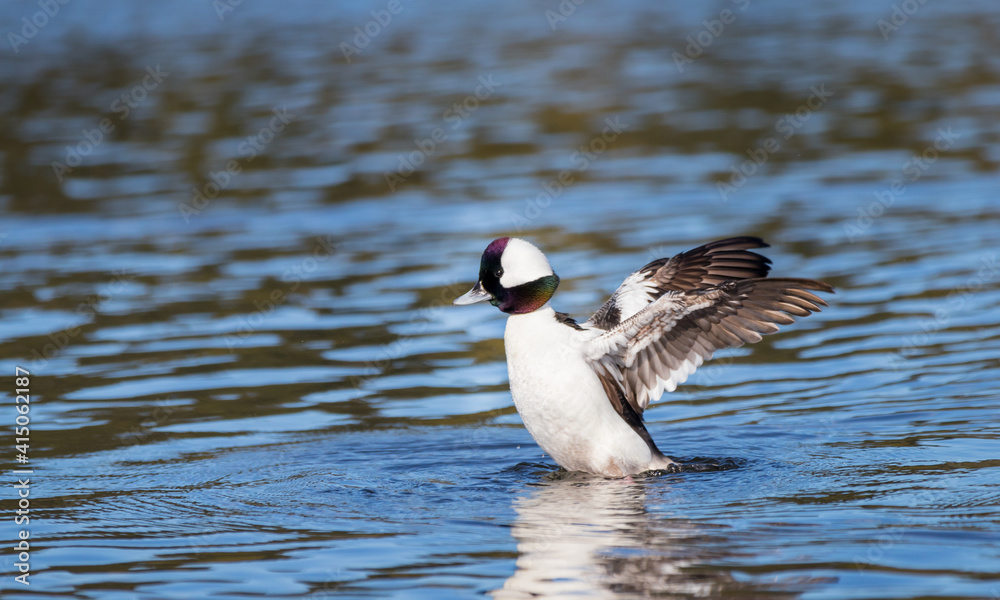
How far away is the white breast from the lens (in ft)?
26.6

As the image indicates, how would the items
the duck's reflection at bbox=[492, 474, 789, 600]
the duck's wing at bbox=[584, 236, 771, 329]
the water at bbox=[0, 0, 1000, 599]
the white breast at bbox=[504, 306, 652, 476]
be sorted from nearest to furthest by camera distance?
the duck's reflection at bbox=[492, 474, 789, 600], the water at bbox=[0, 0, 1000, 599], the white breast at bbox=[504, 306, 652, 476], the duck's wing at bbox=[584, 236, 771, 329]

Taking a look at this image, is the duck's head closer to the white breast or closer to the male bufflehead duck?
the male bufflehead duck

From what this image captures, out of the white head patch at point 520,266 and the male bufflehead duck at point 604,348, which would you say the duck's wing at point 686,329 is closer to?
the male bufflehead duck at point 604,348

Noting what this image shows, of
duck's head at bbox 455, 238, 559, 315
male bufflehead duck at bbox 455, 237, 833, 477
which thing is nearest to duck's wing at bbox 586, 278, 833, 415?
male bufflehead duck at bbox 455, 237, 833, 477

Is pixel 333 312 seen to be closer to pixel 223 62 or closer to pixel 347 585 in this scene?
pixel 347 585

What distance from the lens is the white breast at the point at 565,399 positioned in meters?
8.11

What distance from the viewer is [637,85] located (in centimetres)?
2638

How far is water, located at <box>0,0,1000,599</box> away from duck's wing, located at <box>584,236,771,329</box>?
3.47ft

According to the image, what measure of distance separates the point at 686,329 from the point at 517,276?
106 cm

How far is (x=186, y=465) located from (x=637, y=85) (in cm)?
1891

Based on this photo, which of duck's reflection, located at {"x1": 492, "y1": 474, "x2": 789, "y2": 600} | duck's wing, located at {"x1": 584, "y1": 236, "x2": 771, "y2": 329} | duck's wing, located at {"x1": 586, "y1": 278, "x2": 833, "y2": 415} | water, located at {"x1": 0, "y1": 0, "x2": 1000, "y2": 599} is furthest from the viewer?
duck's wing, located at {"x1": 584, "y1": 236, "x2": 771, "y2": 329}

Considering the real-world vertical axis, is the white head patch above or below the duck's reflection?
above

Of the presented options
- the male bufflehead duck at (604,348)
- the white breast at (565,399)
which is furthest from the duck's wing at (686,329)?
the white breast at (565,399)

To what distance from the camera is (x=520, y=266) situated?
26.7ft
